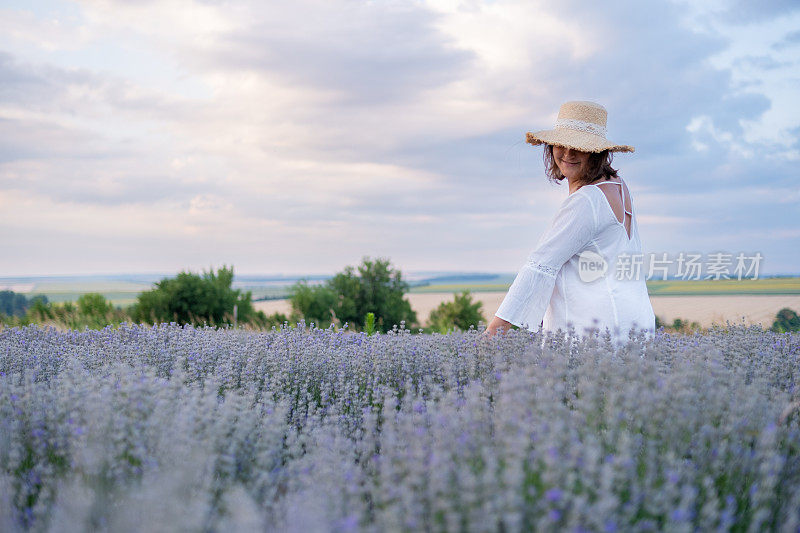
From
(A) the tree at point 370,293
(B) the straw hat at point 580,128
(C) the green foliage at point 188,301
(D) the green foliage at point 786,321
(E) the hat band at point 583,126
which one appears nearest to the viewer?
(B) the straw hat at point 580,128

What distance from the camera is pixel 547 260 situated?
3512 mm

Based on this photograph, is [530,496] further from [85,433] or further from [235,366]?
[235,366]

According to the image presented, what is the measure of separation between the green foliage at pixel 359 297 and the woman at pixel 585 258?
9754 millimetres

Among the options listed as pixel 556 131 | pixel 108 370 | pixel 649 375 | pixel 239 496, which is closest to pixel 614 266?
pixel 556 131

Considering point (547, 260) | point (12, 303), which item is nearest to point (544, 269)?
point (547, 260)

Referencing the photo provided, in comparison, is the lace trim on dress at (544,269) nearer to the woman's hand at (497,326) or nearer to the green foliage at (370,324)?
the woman's hand at (497,326)

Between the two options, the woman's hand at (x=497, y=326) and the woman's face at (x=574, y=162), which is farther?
the woman's face at (x=574, y=162)

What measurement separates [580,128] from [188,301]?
9.67 meters

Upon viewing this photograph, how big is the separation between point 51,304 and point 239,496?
12.8 metres

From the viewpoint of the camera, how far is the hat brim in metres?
3.63

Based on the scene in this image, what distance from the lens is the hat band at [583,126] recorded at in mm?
3877

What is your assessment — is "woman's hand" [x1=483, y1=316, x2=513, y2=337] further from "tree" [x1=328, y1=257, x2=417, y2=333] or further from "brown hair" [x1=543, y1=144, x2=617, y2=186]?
"tree" [x1=328, y1=257, x2=417, y2=333]

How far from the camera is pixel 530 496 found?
174cm

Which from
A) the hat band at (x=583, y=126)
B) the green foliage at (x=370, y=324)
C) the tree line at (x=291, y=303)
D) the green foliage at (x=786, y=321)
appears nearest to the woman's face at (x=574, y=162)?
the hat band at (x=583, y=126)
